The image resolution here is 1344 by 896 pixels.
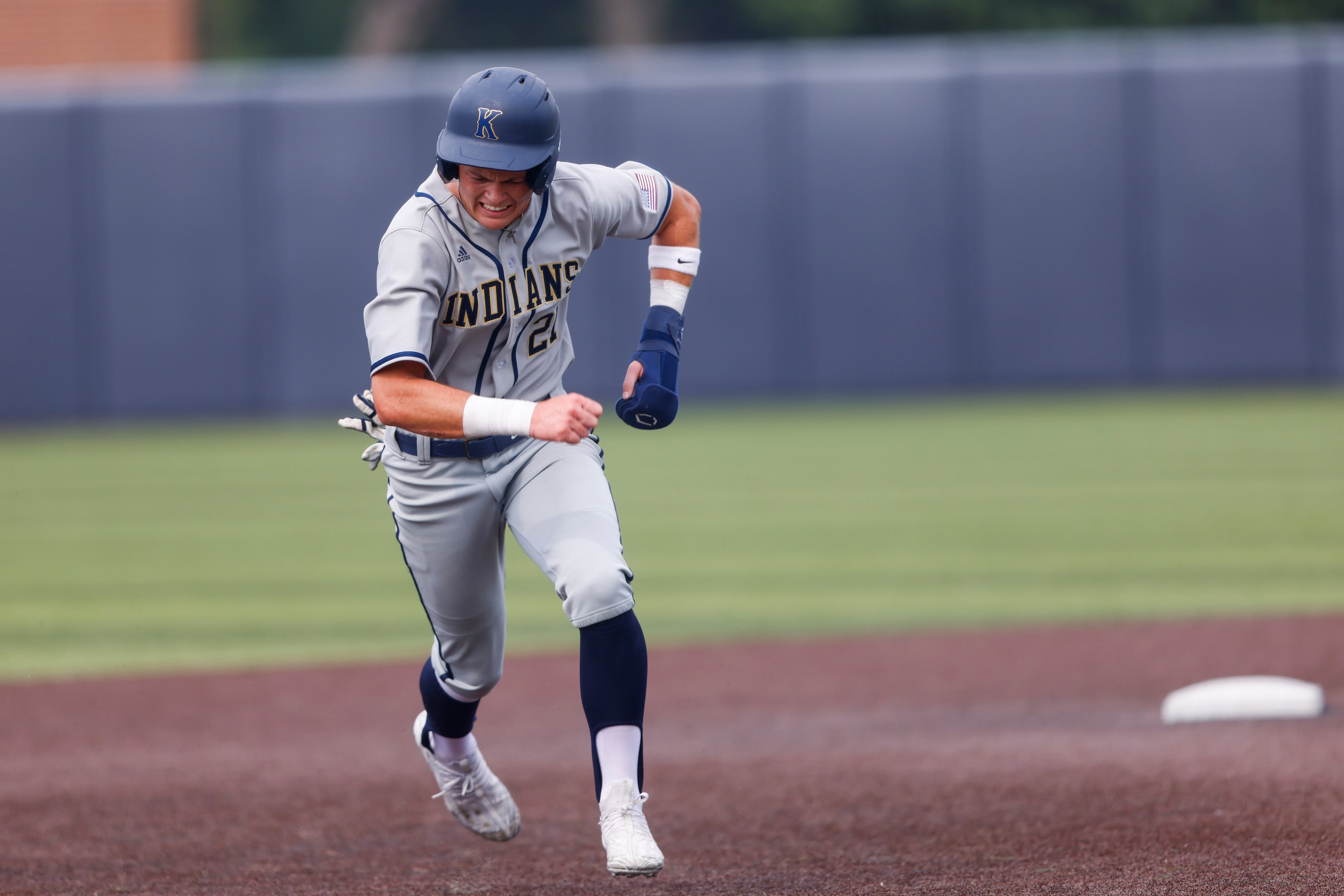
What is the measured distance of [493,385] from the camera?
352 centimetres

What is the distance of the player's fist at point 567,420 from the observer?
3.01 m

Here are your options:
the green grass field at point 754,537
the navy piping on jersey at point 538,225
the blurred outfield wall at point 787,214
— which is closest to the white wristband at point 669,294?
the navy piping on jersey at point 538,225

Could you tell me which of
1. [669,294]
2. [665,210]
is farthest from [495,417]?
[665,210]

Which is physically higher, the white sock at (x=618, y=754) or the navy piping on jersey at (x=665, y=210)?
the navy piping on jersey at (x=665, y=210)

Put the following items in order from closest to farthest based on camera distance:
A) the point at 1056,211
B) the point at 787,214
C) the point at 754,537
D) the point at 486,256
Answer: the point at 486,256
the point at 754,537
the point at 1056,211
the point at 787,214

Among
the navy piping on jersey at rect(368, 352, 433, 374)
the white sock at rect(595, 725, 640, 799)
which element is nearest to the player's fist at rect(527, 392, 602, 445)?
the navy piping on jersey at rect(368, 352, 433, 374)

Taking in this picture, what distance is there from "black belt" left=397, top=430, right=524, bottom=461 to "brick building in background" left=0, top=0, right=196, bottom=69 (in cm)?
1515

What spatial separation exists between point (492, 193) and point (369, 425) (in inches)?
27.5

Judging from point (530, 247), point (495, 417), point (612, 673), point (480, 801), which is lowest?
point (480, 801)

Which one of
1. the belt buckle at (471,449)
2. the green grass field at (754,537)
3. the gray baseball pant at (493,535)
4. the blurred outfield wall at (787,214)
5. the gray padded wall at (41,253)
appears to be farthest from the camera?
the blurred outfield wall at (787,214)

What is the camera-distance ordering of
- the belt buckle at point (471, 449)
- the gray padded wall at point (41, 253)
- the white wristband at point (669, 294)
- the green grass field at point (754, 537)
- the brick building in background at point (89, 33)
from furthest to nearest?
the brick building in background at point (89, 33), the gray padded wall at point (41, 253), the green grass field at point (754, 537), the white wristband at point (669, 294), the belt buckle at point (471, 449)

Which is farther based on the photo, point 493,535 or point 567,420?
point 493,535

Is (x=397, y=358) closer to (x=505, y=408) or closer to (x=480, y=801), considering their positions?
(x=505, y=408)

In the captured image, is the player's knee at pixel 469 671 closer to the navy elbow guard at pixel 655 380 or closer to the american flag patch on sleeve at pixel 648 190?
the navy elbow guard at pixel 655 380
